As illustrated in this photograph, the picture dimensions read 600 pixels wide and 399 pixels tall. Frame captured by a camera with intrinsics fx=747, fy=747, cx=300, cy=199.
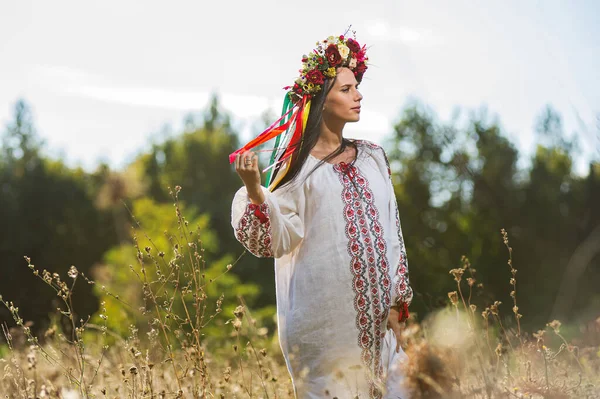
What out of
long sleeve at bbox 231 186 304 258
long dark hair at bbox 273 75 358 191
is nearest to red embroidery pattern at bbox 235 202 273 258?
long sleeve at bbox 231 186 304 258

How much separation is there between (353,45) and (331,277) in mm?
A: 1316

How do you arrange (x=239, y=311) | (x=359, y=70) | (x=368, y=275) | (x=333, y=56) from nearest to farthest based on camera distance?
(x=239, y=311) → (x=368, y=275) → (x=333, y=56) → (x=359, y=70)

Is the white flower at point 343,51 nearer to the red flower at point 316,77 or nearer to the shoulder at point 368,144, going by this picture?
the red flower at point 316,77

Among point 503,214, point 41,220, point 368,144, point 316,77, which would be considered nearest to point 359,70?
point 316,77

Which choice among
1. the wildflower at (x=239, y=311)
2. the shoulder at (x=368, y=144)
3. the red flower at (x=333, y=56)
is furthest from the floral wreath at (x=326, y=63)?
the wildflower at (x=239, y=311)

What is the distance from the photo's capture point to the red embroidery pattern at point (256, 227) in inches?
129

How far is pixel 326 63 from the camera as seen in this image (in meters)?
3.80

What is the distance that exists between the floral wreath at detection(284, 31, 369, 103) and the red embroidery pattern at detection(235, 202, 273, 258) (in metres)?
0.78

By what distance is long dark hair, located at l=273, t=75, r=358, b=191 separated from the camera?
3615 mm

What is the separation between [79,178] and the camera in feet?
102

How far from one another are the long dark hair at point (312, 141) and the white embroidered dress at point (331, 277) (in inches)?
2.5

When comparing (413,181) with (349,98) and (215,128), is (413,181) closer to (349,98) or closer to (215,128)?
(215,128)

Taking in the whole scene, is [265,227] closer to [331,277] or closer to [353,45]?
[331,277]

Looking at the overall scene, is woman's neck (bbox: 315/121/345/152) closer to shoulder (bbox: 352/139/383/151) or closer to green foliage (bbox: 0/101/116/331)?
shoulder (bbox: 352/139/383/151)
